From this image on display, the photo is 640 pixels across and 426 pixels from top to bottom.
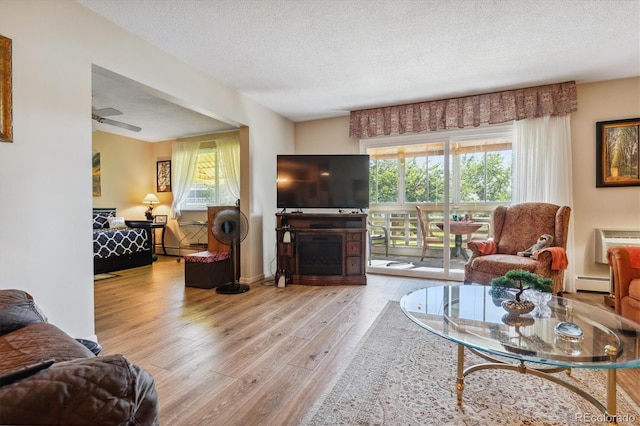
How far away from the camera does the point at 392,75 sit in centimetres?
320

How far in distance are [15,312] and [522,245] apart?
3.98 metres

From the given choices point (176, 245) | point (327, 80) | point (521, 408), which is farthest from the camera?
point (176, 245)

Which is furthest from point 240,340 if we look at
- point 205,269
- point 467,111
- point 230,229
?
point 467,111

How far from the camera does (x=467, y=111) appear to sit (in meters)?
3.78

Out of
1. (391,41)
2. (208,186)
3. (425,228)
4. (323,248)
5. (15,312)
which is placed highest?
(391,41)

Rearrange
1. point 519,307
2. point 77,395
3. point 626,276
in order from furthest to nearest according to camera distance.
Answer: point 626,276 → point 519,307 → point 77,395

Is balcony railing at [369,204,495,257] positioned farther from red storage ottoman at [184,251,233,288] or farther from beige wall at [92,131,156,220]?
beige wall at [92,131,156,220]

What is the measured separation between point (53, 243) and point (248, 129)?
2.46 metres

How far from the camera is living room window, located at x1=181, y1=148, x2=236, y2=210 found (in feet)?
18.9

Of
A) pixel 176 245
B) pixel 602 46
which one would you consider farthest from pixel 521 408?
pixel 176 245

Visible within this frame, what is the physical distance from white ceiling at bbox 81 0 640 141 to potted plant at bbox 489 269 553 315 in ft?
6.11

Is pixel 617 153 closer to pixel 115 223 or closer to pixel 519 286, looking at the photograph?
pixel 519 286

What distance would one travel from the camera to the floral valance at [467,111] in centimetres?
339

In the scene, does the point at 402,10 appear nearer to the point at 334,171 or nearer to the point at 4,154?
the point at 334,171
